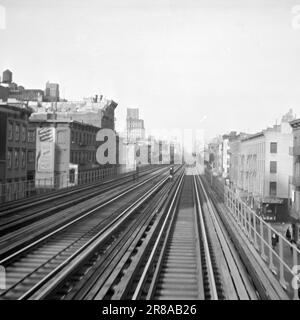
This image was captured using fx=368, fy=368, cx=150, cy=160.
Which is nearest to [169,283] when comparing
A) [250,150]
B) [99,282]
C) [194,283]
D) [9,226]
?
[194,283]

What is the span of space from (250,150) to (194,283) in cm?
3544

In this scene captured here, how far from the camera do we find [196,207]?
19656mm

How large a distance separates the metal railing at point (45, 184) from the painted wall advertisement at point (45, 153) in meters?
0.73

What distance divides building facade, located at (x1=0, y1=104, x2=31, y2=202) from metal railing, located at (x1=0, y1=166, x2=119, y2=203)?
1.62 feet

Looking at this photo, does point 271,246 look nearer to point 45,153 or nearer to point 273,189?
point 273,189

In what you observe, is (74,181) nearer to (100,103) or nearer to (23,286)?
(100,103)

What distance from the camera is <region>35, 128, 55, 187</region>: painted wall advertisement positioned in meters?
34.7

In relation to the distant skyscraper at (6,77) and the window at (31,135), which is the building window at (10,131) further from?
the distant skyscraper at (6,77)

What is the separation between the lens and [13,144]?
2722 centimetres

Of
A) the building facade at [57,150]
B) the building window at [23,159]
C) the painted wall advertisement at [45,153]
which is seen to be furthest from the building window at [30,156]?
the building window at [23,159]

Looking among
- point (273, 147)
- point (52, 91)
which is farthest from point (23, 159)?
point (52, 91)

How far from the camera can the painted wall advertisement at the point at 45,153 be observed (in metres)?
34.7

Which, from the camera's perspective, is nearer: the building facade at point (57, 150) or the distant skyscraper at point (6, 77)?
the building facade at point (57, 150)

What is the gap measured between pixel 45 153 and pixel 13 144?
8.05m
